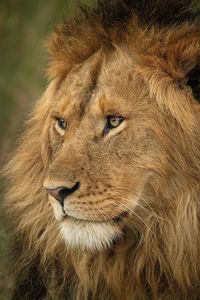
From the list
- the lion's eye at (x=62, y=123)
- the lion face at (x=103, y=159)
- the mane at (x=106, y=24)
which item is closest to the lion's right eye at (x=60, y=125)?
the lion's eye at (x=62, y=123)

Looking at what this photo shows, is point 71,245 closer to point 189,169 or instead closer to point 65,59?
point 189,169

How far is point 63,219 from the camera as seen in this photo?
14.4 feet

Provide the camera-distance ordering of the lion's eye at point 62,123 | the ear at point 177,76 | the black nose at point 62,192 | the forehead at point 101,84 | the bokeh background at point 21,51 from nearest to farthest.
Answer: the black nose at point 62,192
the ear at point 177,76
the forehead at point 101,84
the lion's eye at point 62,123
the bokeh background at point 21,51

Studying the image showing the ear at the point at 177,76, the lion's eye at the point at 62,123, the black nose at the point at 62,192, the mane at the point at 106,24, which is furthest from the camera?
the lion's eye at the point at 62,123

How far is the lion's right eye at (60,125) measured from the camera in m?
4.74

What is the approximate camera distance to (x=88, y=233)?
4324mm

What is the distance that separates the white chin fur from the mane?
1.00 metres

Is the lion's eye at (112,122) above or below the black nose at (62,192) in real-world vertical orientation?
above

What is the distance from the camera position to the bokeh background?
9.23 m

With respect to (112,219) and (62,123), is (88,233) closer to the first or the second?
(112,219)

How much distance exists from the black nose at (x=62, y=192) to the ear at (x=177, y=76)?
2.02 feet

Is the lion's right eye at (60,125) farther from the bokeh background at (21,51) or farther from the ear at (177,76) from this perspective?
the bokeh background at (21,51)

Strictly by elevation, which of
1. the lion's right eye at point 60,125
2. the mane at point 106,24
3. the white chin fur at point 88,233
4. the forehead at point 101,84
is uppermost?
the mane at point 106,24

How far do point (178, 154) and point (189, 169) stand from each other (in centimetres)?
9
